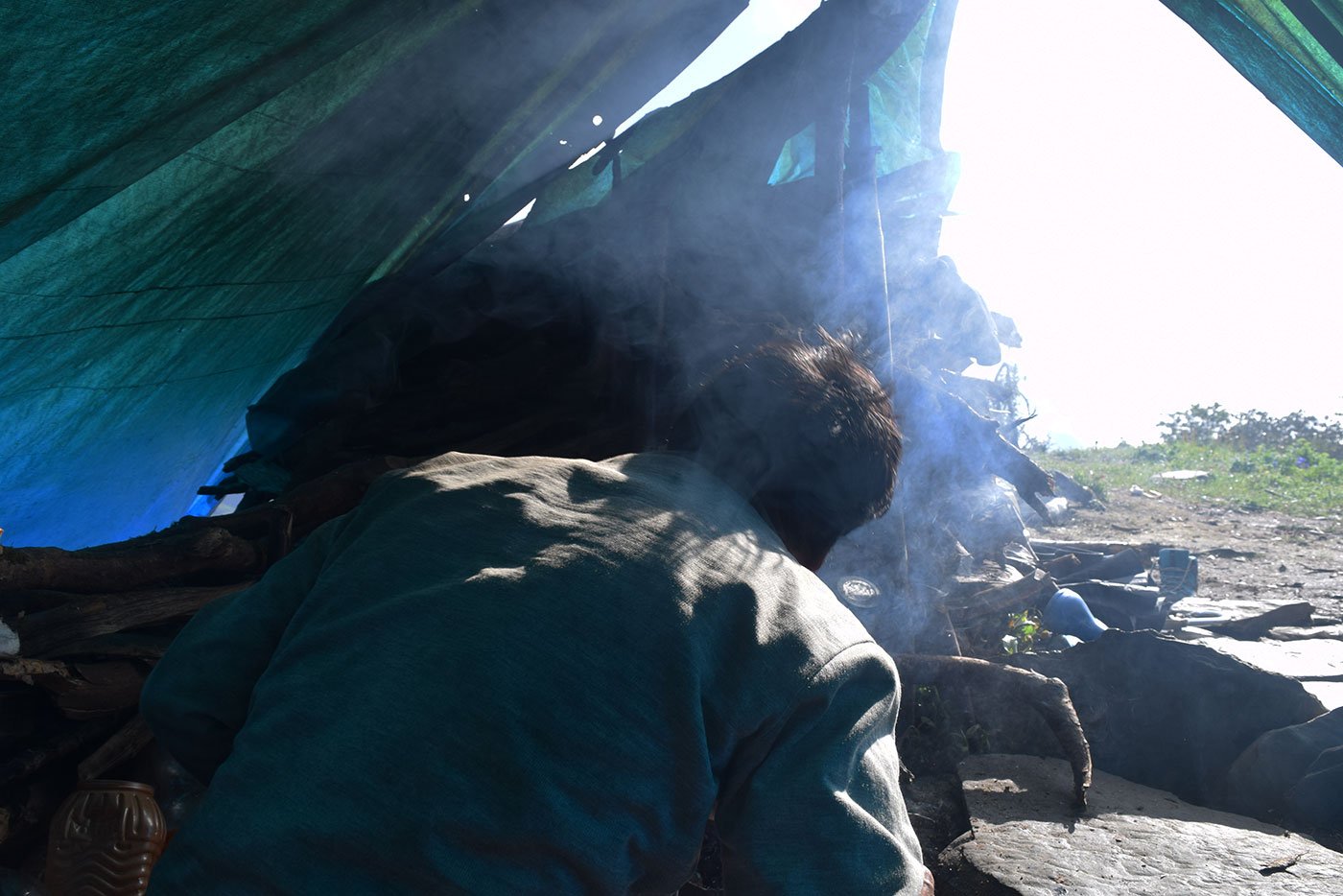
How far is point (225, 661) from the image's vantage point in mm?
1401

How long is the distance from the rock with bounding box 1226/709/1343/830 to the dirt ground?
345 centimetres

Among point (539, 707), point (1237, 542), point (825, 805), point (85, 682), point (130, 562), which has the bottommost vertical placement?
point (1237, 542)

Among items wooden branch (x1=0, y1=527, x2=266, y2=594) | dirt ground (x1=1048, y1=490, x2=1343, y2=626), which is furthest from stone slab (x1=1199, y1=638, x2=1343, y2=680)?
wooden branch (x1=0, y1=527, x2=266, y2=594)

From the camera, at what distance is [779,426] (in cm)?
155

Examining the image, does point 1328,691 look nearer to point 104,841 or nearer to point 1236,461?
point 104,841

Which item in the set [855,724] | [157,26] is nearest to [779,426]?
[855,724]

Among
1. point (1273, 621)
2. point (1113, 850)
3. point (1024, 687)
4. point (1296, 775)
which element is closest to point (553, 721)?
point (1113, 850)

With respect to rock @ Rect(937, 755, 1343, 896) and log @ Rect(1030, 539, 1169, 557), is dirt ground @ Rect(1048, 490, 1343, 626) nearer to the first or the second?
log @ Rect(1030, 539, 1169, 557)

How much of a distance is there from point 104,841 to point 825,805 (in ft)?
7.06

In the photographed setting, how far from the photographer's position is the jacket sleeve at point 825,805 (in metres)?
1.13

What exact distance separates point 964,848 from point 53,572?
3.09 m

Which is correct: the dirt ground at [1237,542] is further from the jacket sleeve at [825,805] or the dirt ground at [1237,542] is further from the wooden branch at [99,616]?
the wooden branch at [99,616]

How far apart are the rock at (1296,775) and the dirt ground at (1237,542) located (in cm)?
345

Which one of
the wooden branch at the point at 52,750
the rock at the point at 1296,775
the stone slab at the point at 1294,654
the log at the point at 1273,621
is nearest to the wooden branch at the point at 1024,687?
the rock at the point at 1296,775
